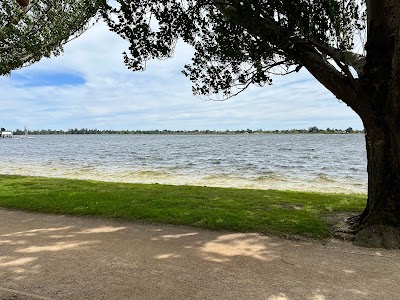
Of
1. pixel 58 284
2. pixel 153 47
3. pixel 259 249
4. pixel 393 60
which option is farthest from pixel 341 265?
pixel 153 47

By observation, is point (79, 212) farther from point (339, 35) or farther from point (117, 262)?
point (339, 35)

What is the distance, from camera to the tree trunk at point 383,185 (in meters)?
7.52

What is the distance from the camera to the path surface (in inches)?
198

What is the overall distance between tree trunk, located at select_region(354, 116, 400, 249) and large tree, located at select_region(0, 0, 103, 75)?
38.0 feet

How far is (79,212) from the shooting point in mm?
10297

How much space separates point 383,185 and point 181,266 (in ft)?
16.0

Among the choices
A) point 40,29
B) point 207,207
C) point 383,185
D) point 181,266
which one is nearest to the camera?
point 181,266

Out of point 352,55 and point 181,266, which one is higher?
point 352,55

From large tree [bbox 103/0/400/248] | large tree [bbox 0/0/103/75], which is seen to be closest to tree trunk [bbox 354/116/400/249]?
large tree [bbox 103/0/400/248]

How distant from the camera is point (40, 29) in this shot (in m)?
15.1

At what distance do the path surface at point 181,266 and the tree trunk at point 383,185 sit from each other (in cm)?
60

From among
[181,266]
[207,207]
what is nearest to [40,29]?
[207,207]

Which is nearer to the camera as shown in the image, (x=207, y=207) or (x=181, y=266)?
(x=181, y=266)

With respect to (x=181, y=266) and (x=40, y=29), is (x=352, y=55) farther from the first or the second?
(x=40, y=29)
